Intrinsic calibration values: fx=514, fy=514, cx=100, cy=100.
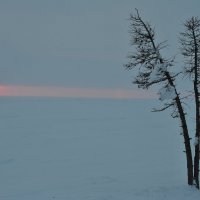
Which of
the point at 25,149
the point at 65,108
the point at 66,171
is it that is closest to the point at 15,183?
the point at 66,171

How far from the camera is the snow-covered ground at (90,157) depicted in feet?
102

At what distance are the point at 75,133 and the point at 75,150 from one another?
15.5 metres

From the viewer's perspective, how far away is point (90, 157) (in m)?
59.7

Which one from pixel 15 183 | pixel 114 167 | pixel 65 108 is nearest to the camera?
pixel 15 183

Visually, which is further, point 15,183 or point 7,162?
point 7,162

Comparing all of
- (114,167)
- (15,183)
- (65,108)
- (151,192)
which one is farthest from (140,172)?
(65,108)

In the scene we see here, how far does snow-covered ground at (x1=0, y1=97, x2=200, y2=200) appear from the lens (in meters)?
31.2

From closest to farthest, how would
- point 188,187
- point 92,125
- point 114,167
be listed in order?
1. point 188,187
2. point 114,167
3. point 92,125

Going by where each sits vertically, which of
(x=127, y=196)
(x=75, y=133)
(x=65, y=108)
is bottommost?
(x=127, y=196)

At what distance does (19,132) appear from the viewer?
7906 cm

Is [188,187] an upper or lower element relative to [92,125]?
lower

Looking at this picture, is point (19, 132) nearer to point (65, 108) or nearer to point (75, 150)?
point (75, 150)

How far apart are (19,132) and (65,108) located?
4633 centimetres

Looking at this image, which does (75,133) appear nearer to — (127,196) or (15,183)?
(15,183)
